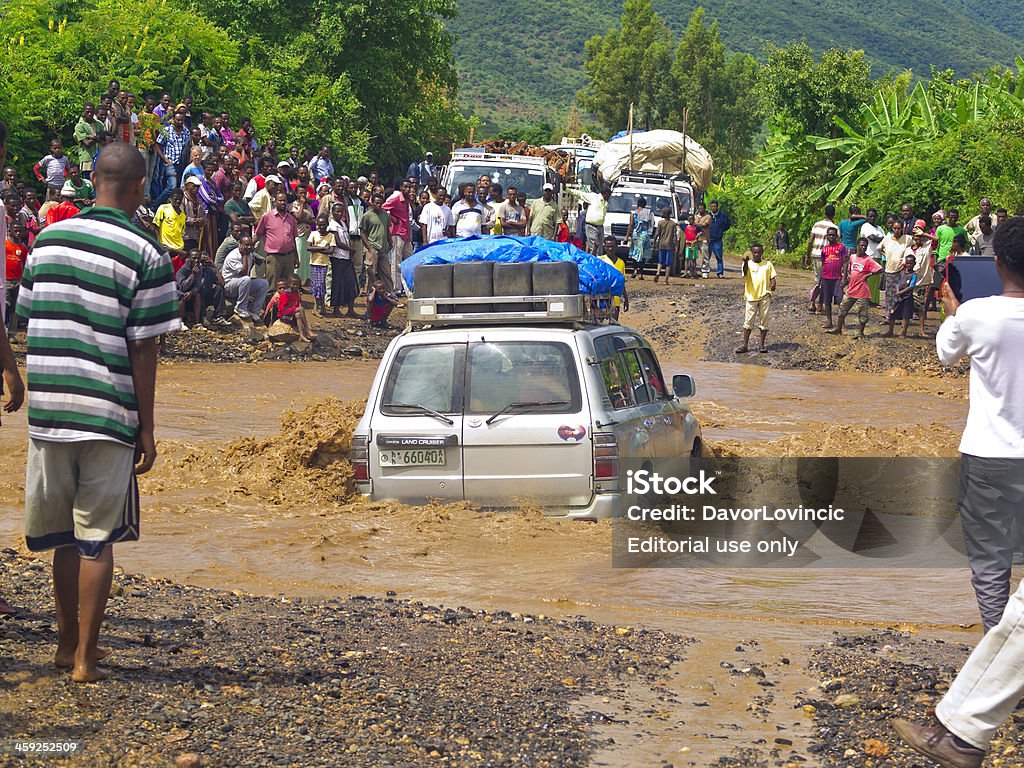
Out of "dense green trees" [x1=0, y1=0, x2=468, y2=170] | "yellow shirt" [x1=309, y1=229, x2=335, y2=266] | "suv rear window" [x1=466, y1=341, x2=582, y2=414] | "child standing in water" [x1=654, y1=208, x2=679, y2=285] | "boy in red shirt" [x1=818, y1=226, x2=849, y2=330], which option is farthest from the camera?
"child standing in water" [x1=654, y1=208, x2=679, y2=285]

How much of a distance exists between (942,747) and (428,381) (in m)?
4.57

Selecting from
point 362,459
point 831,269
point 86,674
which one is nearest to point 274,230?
point 831,269

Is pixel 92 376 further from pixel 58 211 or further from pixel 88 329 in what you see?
pixel 58 211

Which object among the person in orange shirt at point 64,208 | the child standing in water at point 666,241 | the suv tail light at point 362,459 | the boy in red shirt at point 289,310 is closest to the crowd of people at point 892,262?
the child standing in water at point 666,241

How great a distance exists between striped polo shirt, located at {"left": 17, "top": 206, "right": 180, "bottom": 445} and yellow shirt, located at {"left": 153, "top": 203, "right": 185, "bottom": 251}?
1374 cm

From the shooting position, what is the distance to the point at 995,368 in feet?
16.8

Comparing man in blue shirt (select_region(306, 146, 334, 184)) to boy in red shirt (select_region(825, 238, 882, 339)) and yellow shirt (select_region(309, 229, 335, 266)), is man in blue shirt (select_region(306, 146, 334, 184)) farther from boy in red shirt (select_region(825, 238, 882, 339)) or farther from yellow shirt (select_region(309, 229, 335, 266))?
boy in red shirt (select_region(825, 238, 882, 339))

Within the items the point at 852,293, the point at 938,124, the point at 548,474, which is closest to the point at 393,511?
the point at 548,474

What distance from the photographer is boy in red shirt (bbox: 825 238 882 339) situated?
69.6 ft

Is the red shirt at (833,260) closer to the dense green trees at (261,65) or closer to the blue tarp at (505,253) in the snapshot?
the blue tarp at (505,253)

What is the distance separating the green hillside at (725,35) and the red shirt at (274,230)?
204ft

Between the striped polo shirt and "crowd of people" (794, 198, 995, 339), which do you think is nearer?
the striped polo shirt

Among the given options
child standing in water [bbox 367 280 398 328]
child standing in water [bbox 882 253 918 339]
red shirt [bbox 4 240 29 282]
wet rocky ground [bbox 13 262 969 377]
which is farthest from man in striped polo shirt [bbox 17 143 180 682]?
child standing in water [bbox 882 253 918 339]

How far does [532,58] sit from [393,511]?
97670 mm
